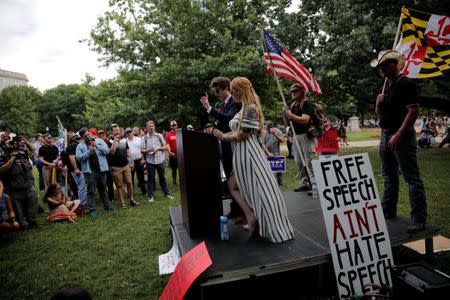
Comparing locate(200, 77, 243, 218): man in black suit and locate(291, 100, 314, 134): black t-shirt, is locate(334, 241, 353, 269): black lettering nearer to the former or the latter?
locate(200, 77, 243, 218): man in black suit

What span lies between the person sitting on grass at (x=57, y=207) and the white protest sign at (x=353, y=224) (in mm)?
6663

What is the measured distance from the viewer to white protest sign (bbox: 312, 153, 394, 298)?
10.3 feet

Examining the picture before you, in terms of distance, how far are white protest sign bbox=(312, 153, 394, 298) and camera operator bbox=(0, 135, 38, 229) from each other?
665 centimetres

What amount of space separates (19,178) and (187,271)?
230 inches

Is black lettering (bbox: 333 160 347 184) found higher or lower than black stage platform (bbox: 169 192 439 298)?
higher

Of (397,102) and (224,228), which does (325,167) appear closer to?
(397,102)

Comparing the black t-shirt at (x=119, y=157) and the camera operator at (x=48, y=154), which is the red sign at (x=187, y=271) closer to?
the black t-shirt at (x=119, y=157)

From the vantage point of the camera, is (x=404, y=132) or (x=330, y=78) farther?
(x=330, y=78)

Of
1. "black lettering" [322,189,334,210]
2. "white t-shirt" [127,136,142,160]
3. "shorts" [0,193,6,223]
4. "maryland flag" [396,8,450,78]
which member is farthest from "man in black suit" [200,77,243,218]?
"white t-shirt" [127,136,142,160]

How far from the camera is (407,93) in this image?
3.77 meters

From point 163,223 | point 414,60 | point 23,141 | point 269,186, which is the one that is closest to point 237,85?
point 269,186

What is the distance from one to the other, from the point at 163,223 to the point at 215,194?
2850 millimetres

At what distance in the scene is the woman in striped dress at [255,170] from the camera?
3.84m

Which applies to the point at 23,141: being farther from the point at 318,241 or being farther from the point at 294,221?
the point at 318,241
